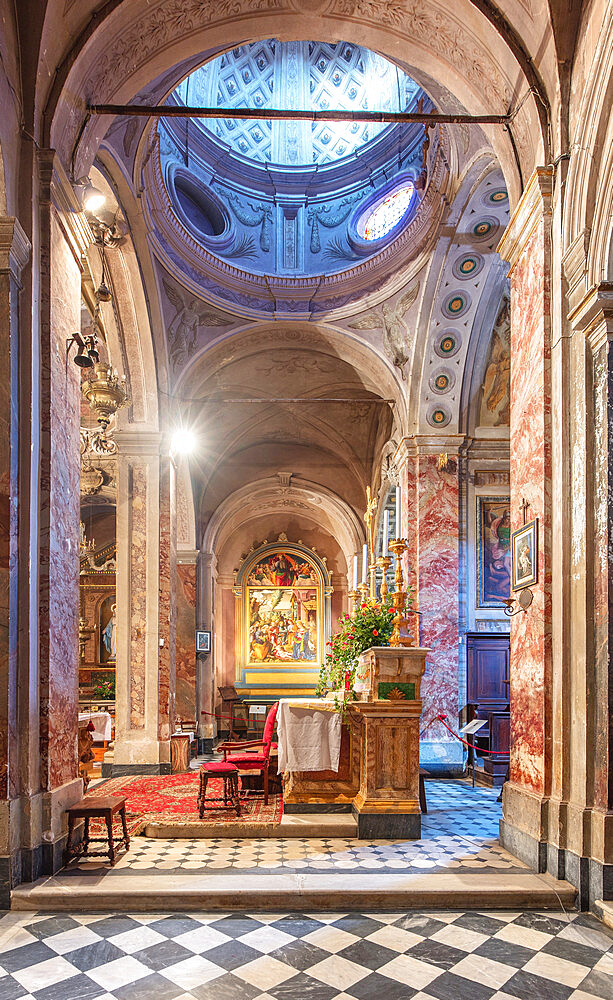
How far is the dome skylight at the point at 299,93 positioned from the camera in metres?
15.3

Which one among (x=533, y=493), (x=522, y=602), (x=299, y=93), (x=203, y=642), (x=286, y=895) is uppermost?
(x=299, y=93)

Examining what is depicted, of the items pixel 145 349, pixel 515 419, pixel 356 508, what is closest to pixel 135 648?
pixel 145 349

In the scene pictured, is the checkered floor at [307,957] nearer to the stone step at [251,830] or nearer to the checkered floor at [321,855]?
the checkered floor at [321,855]

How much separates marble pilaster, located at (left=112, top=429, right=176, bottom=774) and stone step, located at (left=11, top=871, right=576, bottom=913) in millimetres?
6472

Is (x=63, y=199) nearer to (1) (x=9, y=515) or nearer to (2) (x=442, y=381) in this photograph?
(1) (x=9, y=515)

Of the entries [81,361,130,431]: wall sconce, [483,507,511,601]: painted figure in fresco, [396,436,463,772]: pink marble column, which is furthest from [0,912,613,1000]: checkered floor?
[483,507,511,601]: painted figure in fresco

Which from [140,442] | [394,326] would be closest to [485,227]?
[394,326]

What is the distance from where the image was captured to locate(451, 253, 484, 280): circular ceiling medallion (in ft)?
41.7

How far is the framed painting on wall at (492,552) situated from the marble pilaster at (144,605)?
517 centimetres

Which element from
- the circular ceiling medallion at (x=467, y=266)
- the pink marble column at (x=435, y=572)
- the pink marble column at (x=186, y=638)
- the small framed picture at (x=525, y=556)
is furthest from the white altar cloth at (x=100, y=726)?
the circular ceiling medallion at (x=467, y=266)

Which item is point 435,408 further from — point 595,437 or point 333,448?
point 595,437

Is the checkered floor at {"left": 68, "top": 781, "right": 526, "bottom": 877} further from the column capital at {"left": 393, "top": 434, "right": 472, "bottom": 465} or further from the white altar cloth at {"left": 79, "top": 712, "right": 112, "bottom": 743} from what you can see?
the white altar cloth at {"left": 79, "top": 712, "right": 112, "bottom": 743}

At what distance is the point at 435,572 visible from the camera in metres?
13.6

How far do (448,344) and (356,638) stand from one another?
6664 millimetres
